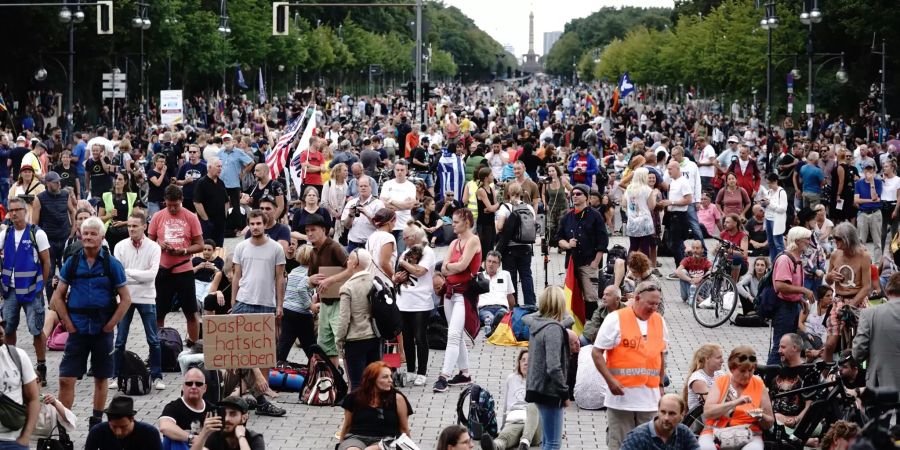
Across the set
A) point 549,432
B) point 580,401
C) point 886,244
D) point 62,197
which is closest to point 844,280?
point 580,401

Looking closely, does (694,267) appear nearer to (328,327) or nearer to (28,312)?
(328,327)

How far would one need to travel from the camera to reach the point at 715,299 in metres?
18.2

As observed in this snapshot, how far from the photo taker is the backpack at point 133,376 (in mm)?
13906

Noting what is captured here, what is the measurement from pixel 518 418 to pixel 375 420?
1844 mm

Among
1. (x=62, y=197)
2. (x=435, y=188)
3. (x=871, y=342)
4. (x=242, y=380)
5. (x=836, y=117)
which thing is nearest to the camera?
(x=871, y=342)

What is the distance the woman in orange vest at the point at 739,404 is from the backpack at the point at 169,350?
5.97 metres

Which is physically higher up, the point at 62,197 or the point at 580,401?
the point at 62,197

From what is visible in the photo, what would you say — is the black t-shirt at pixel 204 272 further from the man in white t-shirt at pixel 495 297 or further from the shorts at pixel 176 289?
the man in white t-shirt at pixel 495 297

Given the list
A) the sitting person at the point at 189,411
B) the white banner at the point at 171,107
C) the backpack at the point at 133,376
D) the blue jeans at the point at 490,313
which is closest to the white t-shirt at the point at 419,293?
the backpack at the point at 133,376

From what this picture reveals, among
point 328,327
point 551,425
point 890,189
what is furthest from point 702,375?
point 890,189

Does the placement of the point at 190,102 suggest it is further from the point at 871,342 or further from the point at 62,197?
the point at 871,342

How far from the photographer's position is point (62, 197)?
17703 mm

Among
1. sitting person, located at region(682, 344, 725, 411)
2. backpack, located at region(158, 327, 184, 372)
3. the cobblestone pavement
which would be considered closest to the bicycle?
the cobblestone pavement

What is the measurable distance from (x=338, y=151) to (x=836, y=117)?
3790 centimetres
